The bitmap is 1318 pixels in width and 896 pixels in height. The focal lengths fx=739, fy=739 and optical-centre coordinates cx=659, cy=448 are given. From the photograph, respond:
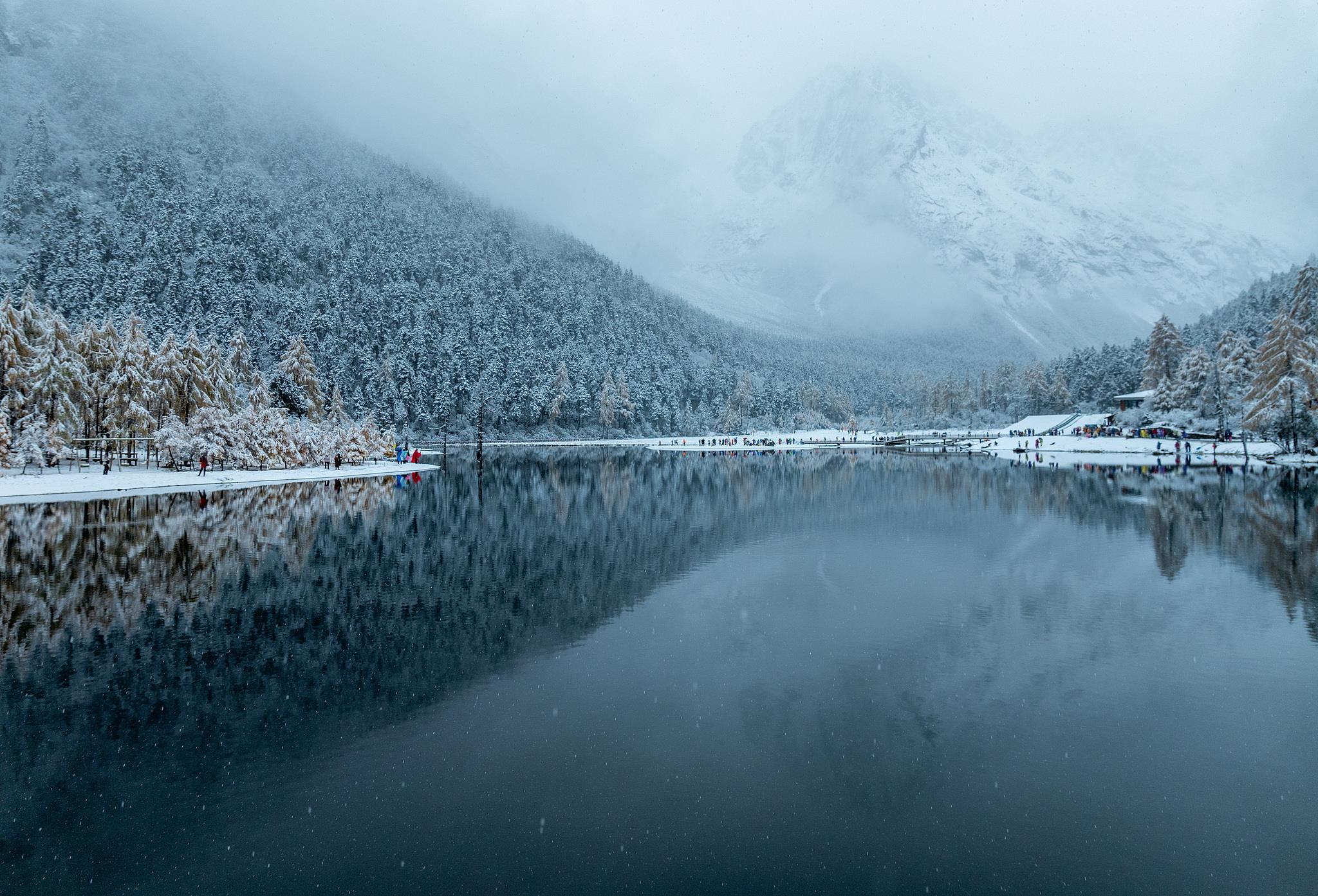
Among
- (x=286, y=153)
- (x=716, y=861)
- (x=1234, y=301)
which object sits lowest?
(x=716, y=861)

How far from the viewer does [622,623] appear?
15.8 m

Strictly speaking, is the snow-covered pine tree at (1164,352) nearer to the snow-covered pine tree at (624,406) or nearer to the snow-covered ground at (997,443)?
the snow-covered ground at (997,443)

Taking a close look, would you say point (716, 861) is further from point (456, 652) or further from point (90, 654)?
point (90, 654)

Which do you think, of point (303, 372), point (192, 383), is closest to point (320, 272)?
point (303, 372)

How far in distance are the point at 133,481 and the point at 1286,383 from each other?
283 ft

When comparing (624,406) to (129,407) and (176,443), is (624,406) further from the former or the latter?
(176,443)

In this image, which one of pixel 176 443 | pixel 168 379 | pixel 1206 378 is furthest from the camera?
pixel 1206 378

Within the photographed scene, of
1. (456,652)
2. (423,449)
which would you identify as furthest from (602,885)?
(423,449)

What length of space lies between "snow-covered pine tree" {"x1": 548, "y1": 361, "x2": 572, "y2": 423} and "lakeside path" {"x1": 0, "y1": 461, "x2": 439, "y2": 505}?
89187 mm

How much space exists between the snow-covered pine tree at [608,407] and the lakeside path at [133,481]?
93172 millimetres

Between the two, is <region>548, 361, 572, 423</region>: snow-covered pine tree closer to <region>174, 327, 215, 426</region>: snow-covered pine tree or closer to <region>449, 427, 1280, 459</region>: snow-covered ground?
<region>449, 427, 1280, 459</region>: snow-covered ground

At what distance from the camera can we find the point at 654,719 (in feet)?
35.3

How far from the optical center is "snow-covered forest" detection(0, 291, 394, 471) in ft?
169

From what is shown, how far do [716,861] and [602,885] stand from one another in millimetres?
1180
